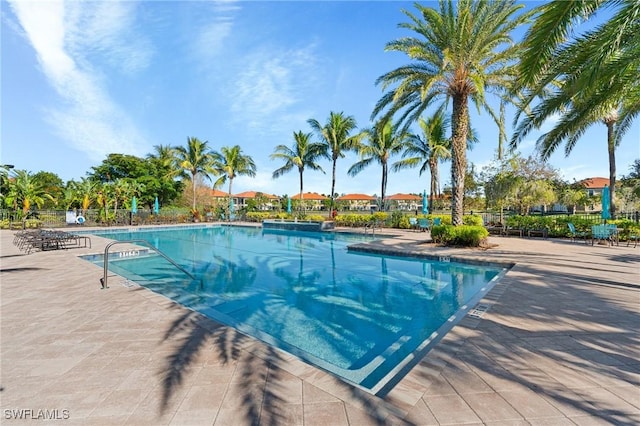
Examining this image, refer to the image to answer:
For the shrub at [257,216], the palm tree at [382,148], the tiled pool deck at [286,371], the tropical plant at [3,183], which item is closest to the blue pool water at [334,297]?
the tiled pool deck at [286,371]

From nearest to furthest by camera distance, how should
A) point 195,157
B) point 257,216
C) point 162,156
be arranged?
point 257,216
point 195,157
point 162,156

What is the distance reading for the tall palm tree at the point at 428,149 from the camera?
23.9 metres

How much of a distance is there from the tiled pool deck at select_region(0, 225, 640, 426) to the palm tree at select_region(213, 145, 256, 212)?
92.6 feet

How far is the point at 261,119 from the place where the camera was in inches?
916

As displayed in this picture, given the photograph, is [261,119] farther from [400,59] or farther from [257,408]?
[257,408]

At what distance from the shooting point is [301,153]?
2848 cm

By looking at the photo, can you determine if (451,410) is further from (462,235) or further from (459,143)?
(459,143)

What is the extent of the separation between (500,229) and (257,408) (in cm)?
1746

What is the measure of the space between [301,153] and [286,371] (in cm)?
2651

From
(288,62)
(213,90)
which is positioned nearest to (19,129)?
(213,90)

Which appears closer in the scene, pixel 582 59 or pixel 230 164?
pixel 582 59

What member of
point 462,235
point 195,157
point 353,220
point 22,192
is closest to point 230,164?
point 195,157

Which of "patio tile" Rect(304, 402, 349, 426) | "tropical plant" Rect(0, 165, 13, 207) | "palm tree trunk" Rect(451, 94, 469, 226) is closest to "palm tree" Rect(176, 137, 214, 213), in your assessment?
"tropical plant" Rect(0, 165, 13, 207)

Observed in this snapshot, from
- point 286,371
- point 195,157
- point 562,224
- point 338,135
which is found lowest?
point 286,371
